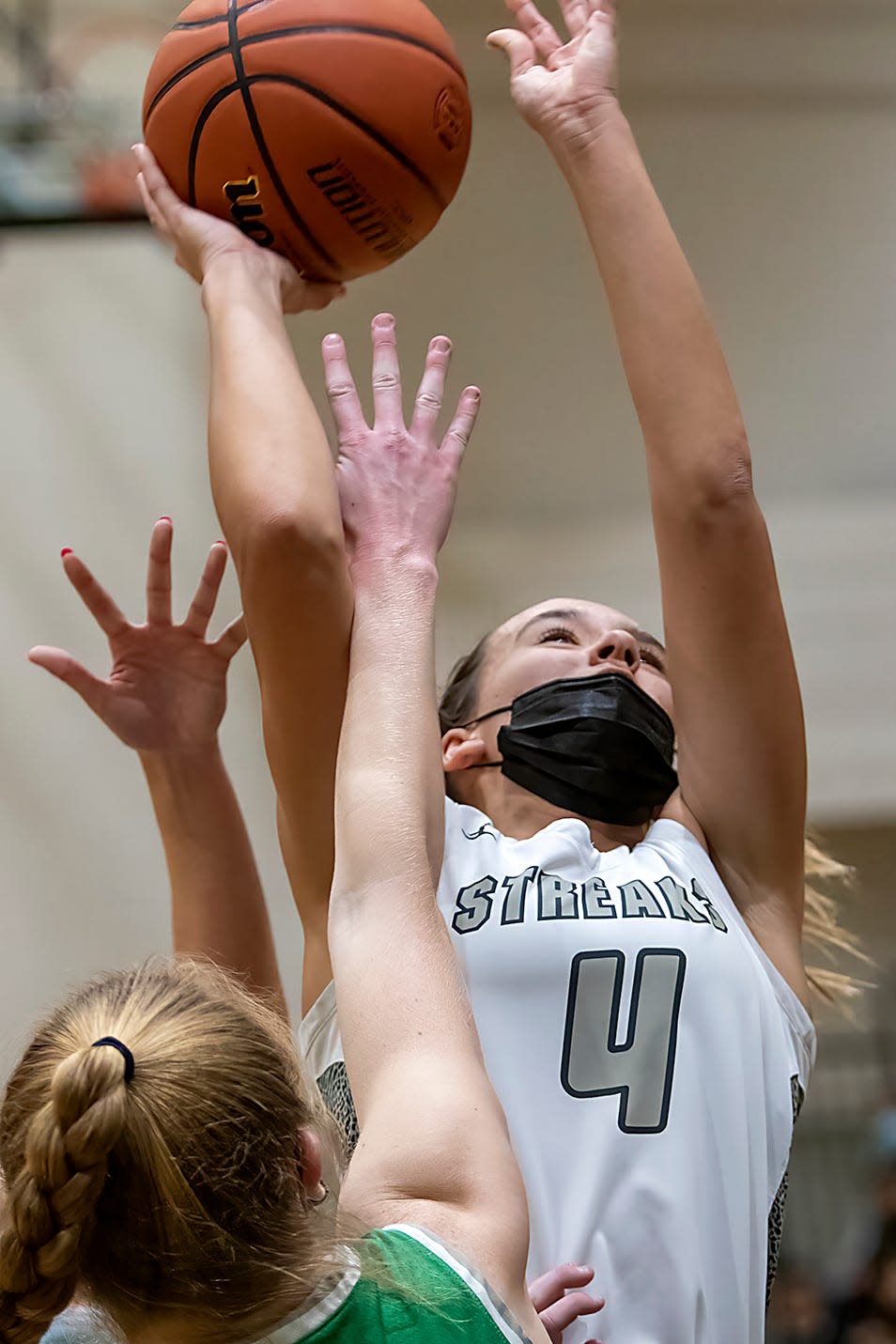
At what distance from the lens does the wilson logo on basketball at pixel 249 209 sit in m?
1.75

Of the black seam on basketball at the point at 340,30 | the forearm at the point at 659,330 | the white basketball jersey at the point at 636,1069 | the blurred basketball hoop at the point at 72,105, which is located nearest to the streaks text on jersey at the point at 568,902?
the white basketball jersey at the point at 636,1069

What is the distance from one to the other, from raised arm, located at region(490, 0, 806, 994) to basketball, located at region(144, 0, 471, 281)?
0.18 m

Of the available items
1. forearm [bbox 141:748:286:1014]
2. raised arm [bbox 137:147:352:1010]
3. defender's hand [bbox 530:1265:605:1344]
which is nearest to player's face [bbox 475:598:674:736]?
raised arm [bbox 137:147:352:1010]

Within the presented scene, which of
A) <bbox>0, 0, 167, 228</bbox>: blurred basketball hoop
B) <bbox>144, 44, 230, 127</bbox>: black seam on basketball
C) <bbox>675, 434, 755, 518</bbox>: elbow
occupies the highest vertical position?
<bbox>0, 0, 167, 228</bbox>: blurred basketball hoop

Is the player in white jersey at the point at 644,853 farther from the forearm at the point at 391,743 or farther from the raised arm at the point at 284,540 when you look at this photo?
the forearm at the point at 391,743

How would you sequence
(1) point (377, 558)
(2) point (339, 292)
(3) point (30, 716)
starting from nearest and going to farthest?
(1) point (377, 558)
(2) point (339, 292)
(3) point (30, 716)

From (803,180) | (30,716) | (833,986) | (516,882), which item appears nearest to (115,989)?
(516,882)

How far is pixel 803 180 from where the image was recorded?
16.8ft

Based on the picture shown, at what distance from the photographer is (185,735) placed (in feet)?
7.30

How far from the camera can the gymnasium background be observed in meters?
4.47

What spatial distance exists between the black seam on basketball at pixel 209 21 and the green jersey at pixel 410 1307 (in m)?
1.49

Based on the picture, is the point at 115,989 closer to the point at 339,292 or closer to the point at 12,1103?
the point at 12,1103

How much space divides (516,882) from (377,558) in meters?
0.43

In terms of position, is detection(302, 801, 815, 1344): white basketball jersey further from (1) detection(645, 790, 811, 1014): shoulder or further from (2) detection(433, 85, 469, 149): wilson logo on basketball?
(2) detection(433, 85, 469, 149): wilson logo on basketball
